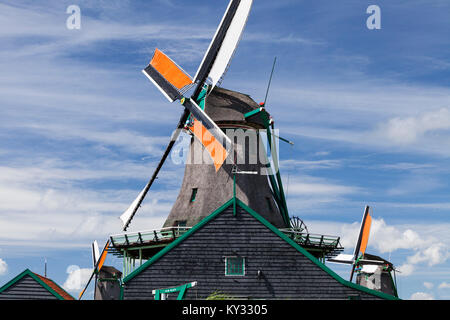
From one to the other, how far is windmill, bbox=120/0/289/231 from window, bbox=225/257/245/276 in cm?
717

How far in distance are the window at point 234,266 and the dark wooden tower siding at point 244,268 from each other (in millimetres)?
115

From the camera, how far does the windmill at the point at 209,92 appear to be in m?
32.0

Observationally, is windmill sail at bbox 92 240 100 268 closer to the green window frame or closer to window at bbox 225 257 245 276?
the green window frame

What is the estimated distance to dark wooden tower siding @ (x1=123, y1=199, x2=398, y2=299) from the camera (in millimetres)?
24359

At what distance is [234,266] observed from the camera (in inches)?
968

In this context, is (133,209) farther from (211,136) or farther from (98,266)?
(211,136)

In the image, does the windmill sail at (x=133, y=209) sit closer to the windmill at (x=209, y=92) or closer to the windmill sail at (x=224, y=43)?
the windmill at (x=209, y=92)

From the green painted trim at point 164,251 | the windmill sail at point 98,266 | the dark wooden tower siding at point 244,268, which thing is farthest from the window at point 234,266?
the windmill sail at point 98,266

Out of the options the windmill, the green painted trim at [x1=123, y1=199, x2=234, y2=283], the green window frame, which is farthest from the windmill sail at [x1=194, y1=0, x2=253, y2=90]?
the green painted trim at [x1=123, y1=199, x2=234, y2=283]

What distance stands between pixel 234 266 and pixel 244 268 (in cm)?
40

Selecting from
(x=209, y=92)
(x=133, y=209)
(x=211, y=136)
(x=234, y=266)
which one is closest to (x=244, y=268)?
(x=234, y=266)

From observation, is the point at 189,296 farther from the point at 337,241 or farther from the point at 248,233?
the point at 337,241

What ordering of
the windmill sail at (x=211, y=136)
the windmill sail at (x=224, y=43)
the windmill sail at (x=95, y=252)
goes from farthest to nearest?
the windmill sail at (x=95, y=252)
the windmill sail at (x=224, y=43)
the windmill sail at (x=211, y=136)
